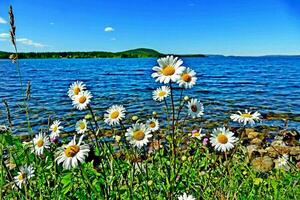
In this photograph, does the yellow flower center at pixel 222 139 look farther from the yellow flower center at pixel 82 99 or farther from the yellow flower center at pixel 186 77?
the yellow flower center at pixel 82 99

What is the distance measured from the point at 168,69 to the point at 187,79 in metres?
0.18

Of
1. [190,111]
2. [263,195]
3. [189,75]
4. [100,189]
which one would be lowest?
[263,195]

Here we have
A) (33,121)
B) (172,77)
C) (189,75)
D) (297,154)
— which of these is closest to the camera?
(172,77)

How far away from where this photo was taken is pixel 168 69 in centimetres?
217

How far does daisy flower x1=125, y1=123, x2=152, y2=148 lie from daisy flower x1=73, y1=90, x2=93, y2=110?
312mm

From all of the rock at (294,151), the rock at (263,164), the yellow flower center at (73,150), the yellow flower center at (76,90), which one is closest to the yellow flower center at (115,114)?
the yellow flower center at (76,90)

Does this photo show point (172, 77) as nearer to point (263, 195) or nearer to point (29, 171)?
point (29, 171)

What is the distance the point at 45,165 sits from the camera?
2.80 m

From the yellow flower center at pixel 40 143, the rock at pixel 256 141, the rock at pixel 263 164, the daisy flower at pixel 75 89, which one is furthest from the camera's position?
the rock at pixel 256 141

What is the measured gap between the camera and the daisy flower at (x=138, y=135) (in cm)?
Result: 238

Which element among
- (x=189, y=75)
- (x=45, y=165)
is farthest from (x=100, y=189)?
(x=189, y=75)

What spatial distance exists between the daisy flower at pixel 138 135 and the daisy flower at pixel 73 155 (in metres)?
0.44

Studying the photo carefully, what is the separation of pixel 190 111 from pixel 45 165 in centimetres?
110

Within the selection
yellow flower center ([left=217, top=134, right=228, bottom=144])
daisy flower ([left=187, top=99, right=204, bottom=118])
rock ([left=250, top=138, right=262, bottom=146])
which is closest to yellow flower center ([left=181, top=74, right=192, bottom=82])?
daisy flower ([left=187, top=99, right=204, bottom=118])
